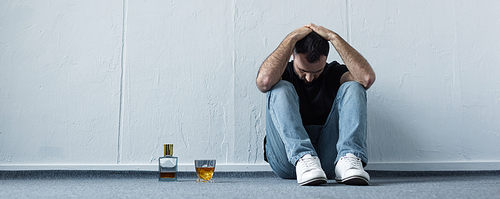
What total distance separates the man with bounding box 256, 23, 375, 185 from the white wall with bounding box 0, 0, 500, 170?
40 centimetres

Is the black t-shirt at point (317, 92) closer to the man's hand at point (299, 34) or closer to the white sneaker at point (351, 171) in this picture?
the man's hand at point (299, 34)

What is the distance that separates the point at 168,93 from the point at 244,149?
51 centimetres

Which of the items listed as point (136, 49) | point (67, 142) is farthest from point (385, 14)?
point (67, 142)

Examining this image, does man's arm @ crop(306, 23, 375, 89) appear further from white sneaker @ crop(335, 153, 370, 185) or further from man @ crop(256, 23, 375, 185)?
white sneaker @ crop(335, 153, 370, 185)

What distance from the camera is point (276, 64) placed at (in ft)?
4.54

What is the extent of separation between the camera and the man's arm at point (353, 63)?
1.40 metres

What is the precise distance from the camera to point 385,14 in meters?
1.94

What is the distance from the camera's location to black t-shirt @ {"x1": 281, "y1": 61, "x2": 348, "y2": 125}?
4.99ft

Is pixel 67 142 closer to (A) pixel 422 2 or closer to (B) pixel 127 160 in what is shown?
(B) pixel 127 160

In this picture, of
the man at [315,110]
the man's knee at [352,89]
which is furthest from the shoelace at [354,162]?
the man's knee at [352,89]

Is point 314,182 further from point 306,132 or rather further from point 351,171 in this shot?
point 306,132

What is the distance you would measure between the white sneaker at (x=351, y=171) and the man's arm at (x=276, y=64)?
0.40 metres

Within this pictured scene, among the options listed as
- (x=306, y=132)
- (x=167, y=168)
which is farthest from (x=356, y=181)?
(x=167, y=168)

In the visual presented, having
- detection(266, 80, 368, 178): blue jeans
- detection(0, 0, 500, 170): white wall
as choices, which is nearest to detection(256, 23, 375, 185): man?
detection(266, 80, 368, 178): blue jeans
